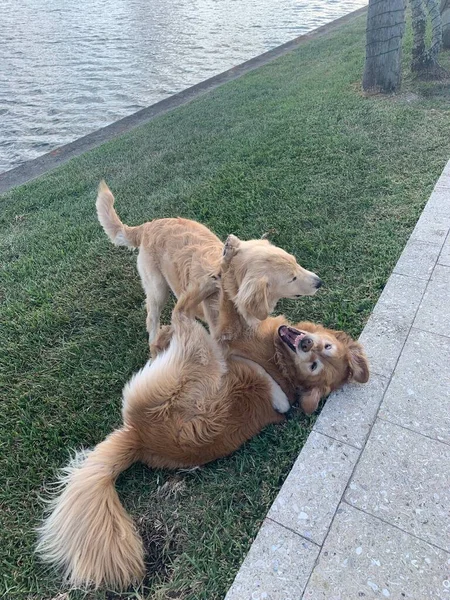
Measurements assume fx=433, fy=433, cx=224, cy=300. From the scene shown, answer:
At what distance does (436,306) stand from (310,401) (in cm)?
137

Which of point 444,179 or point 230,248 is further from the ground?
point 230,248

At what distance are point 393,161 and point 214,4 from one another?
24.6 m

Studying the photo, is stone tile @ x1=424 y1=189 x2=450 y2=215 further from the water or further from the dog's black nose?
the water

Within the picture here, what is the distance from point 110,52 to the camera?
54.3 ft

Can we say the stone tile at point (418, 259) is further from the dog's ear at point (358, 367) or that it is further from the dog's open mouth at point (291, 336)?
the dog's open mouth at point (291, 336)

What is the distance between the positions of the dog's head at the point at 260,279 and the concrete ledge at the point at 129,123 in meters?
6.77

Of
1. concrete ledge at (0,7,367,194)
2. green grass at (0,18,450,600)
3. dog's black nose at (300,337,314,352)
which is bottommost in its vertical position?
concrete ledge at (0,7,367,194)

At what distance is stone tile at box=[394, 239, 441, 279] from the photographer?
369 centimetres

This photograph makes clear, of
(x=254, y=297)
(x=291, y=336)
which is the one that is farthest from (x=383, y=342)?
(x=254, y=297)

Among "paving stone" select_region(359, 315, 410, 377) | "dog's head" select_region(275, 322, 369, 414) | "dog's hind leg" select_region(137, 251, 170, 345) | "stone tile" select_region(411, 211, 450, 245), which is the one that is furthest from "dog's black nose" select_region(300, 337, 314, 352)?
"stone tile" select_region(411, 211, 450, 245)

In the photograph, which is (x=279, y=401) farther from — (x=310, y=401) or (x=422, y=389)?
(x=422, y=389)

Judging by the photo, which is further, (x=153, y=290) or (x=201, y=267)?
A: (x=153, y=290)

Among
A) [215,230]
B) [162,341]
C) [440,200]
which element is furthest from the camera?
[215,230]

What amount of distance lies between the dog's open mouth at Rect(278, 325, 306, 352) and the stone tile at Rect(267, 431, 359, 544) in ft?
1.97
